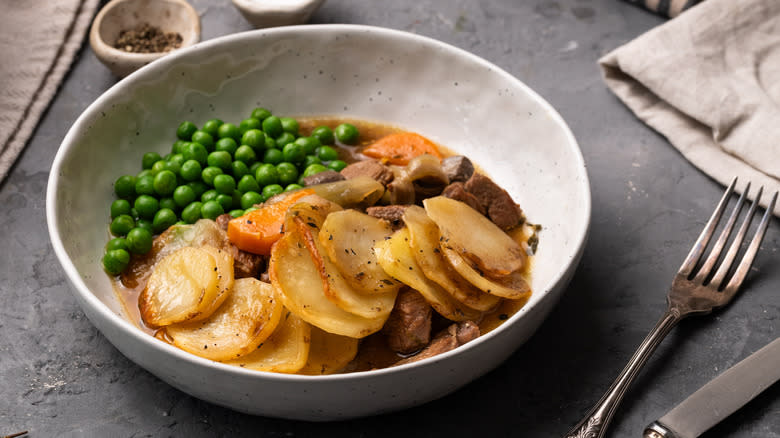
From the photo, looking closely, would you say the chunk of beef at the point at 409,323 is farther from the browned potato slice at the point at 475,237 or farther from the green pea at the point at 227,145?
the green pea at the point at 227,145

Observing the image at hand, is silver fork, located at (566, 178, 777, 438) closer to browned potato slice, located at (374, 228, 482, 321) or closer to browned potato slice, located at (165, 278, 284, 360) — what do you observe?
browned potato slice, located at (374, 228, 482, 321)

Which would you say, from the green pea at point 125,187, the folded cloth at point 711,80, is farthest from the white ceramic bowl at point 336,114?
the folded cloth at point 711,80

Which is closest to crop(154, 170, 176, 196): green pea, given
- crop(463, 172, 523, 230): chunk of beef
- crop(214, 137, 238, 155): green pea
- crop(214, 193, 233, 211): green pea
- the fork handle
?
crop(214, 193, 233, 211): green pea

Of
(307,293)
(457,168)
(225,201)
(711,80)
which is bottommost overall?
(225,201)

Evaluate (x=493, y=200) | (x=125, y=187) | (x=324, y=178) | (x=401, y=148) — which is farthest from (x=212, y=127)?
(x=493, y=200)

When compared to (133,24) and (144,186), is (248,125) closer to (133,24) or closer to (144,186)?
(144,186)

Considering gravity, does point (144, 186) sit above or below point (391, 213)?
below

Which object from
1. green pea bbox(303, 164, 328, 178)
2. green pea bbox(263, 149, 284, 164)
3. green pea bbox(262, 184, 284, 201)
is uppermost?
green pea bbox(303, 164, 328, 178)
